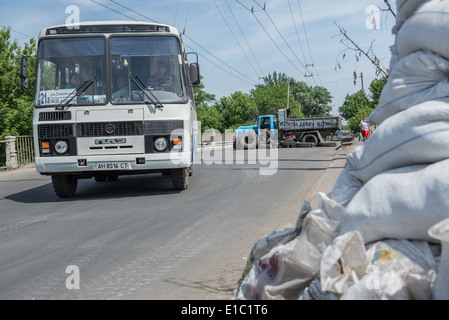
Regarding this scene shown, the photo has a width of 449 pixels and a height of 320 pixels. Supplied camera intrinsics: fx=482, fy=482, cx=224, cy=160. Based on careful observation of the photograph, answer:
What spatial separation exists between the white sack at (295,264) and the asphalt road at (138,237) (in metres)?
0.82

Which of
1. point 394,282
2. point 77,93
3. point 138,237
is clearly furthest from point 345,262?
point 77,93

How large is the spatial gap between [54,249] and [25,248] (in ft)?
1.29

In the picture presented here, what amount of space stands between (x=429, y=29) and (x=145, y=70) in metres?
6.77

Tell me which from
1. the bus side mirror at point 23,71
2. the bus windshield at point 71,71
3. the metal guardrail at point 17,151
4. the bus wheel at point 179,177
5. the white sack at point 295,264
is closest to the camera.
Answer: the white sack at point 295,264

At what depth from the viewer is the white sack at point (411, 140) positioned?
254cm

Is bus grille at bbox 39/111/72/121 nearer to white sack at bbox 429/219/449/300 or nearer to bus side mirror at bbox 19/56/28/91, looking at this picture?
bus side mirror at bbox 19/56/28/91

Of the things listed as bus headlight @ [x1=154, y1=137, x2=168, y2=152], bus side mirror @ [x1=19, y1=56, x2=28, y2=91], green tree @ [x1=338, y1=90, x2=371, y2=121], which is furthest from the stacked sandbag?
green tree @ [x1=338, y1=90, x2=371, y2=121]

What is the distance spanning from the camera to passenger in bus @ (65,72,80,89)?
29.0 ft

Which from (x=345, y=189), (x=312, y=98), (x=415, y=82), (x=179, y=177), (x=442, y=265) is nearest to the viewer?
(x=442, y=265)

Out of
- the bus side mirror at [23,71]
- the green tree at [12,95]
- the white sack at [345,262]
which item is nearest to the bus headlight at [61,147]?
the bus side mirror at [23,71]

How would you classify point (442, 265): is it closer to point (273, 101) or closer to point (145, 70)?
point (145, 70)

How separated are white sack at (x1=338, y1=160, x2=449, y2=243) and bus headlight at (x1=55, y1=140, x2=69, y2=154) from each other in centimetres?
686

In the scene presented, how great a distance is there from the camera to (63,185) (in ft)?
30.5

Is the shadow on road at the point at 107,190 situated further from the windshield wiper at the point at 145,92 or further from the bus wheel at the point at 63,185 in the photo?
the windshield wiper at the point at 145,92
